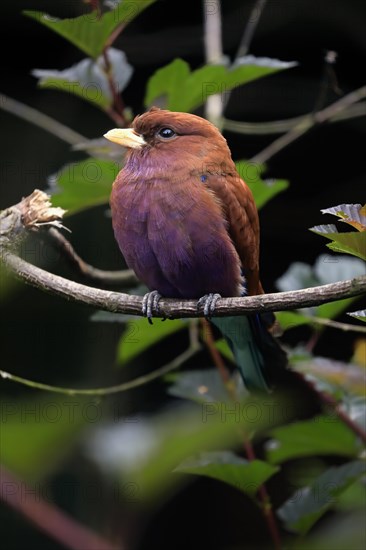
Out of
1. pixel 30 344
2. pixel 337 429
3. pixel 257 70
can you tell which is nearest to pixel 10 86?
pixel 30 344

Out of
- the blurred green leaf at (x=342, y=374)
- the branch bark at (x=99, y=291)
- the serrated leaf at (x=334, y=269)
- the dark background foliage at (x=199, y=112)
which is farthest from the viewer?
the dark background foliage at (x=199, y=112)

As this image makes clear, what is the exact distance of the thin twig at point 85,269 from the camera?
261 centimetres

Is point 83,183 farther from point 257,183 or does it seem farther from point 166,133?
point 257,183

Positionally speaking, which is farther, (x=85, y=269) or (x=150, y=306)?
(x=85, y=269)

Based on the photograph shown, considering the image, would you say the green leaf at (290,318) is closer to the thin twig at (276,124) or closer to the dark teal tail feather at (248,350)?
the dark teal tail feather at (248,350)

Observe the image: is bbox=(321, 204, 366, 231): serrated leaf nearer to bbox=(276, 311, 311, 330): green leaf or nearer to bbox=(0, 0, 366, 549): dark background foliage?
bbox=(276, 311, 311, 330): green leaf

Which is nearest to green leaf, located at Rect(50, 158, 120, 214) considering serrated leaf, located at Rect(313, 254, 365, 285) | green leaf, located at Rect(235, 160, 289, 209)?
green leaf, located at Rect(235, 160, 289, 209)

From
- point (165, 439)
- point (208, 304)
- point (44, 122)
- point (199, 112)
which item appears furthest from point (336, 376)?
point (199, 112)

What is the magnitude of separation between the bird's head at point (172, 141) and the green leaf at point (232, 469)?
0.85 metres

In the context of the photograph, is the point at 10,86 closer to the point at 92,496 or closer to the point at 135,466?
the point at 92,496

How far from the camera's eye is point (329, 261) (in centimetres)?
298

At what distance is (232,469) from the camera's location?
2477 millimetres

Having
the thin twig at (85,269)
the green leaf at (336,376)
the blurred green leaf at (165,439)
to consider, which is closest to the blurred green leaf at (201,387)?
the blurred green leaf at (165,439)

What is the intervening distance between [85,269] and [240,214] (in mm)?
526
